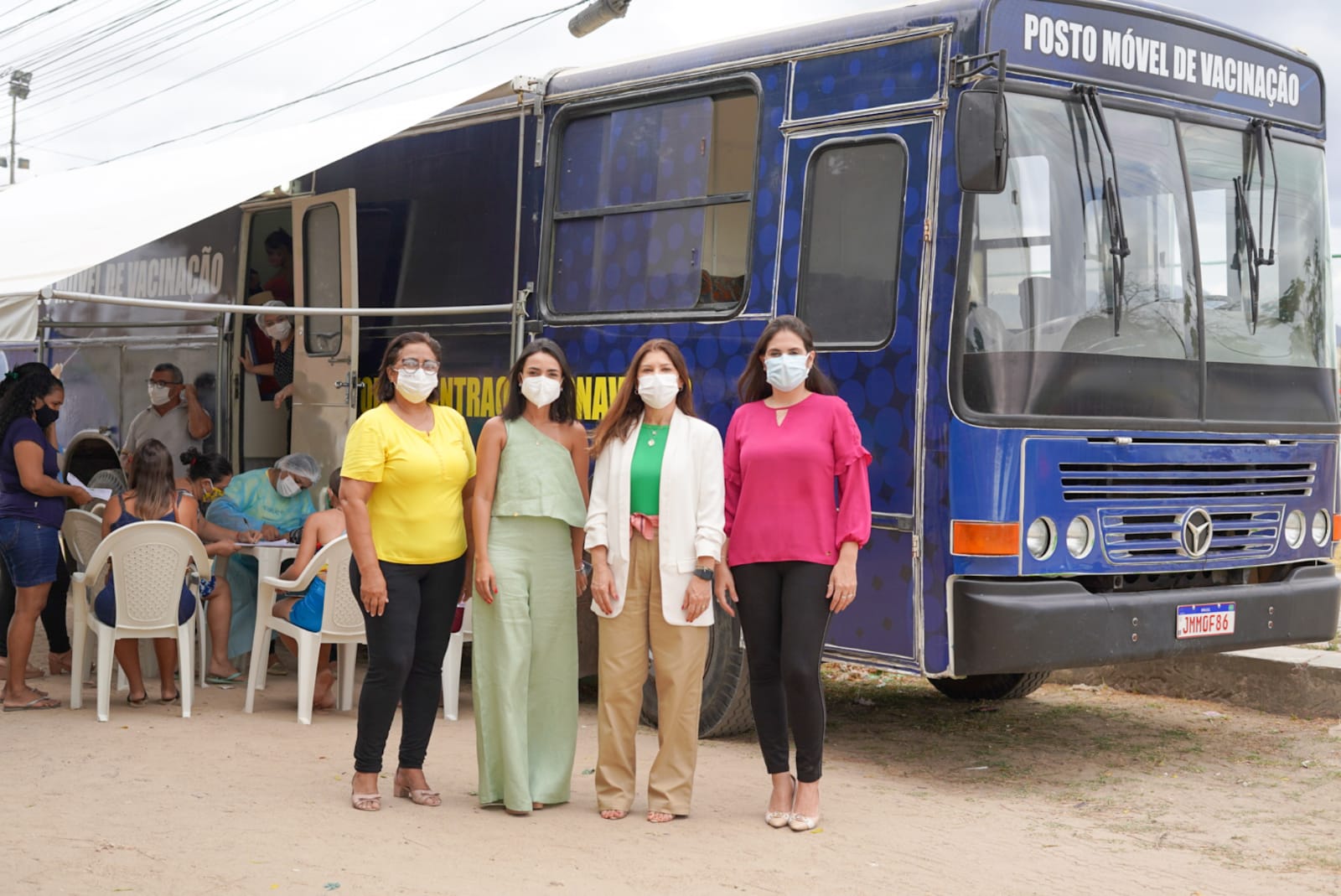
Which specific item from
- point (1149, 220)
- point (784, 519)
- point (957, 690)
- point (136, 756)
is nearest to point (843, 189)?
point (1149, 220)

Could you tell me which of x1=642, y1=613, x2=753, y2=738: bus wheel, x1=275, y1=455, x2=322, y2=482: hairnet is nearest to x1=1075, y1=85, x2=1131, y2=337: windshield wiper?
x1=642, y1=613, x2=753, y2=738: bus wheel

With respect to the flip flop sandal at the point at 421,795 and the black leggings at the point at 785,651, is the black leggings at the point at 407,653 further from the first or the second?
the black leggings at the point at 785,651

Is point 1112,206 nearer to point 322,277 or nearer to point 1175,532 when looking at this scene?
point 1175,532

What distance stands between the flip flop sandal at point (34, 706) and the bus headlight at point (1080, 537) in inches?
190

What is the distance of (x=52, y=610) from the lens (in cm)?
855

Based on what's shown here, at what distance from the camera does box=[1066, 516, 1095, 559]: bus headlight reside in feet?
20.2

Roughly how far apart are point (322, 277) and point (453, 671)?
264 cm

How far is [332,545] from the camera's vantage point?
7301 mm

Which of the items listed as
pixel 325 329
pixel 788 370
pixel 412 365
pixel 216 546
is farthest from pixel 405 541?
pixel 325 329

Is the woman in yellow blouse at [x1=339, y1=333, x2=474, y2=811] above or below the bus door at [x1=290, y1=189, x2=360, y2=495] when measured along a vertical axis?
below

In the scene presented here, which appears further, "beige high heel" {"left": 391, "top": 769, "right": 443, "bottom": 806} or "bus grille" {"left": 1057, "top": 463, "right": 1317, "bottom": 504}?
"bus grille" {"left": 1057, "top": 463, "right": 1317, "bottom": 504}

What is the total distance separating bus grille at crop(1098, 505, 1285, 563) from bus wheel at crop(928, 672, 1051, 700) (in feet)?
5.75

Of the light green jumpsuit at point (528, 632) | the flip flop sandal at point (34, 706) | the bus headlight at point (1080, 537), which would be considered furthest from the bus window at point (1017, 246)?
the flip flop sandal at point (34, 706)

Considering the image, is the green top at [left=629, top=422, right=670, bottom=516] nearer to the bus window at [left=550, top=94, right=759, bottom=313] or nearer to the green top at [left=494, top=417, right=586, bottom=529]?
the green top at [left=494, top=417, right=586, bottom=529]
